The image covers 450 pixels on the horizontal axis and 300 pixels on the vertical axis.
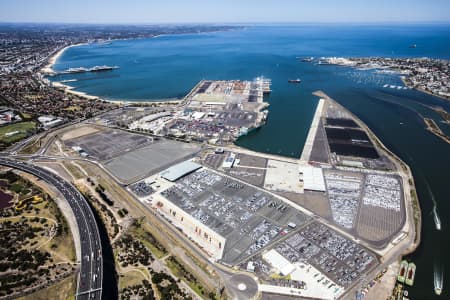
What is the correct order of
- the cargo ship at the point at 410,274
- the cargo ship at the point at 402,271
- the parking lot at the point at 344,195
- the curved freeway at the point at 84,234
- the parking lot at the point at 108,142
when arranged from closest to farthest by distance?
the curved freeway at the point at 84,234 → the cargo ship at the point at 410,274 → the cargo ship at the point at 402,271 → the parking lot at the point at 344,195 → the parking lot at the point at 108,142

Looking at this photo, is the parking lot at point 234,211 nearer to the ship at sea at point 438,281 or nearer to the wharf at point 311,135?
the ship at sea at point 438,281

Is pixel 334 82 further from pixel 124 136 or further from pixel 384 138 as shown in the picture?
pixel 124 136

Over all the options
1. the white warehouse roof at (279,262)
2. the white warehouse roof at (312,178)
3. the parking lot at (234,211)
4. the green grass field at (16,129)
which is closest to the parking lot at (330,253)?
the white warehouse roof at (279,262)

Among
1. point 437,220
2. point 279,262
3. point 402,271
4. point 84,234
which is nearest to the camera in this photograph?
point 402,271

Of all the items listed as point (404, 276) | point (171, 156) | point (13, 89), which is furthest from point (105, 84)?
point (404, 276)

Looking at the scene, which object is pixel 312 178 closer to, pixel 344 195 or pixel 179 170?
pixel 344 195

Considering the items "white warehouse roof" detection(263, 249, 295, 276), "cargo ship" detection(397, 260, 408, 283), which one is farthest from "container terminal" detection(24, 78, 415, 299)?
"cargo ship" detection(397, 260, 408, 283)

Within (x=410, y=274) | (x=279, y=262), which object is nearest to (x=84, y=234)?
(x=279, y=262)
